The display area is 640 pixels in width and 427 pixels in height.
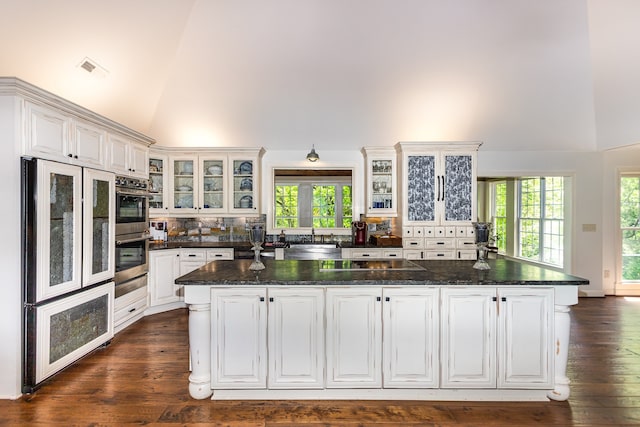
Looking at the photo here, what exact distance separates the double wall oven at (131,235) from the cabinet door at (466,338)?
334cm

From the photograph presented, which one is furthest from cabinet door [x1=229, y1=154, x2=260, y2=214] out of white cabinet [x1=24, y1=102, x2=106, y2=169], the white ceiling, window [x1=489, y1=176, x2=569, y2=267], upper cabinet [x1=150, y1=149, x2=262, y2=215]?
window [x1=489, y1=176, x2=569, y2=267]

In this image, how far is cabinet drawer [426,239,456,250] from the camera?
4793 mm

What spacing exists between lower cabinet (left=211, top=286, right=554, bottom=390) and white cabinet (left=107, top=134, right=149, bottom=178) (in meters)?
2.17

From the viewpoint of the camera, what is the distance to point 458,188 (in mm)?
4805

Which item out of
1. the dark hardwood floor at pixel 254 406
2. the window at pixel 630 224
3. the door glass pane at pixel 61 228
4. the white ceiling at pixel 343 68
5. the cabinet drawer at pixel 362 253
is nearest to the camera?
the dark hardwood floor at pixel 254 406

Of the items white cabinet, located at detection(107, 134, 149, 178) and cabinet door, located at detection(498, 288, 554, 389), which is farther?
white cabinet, located at detection(107, 134, 149, 178)

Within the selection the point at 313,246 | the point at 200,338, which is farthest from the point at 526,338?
the point at 313,246

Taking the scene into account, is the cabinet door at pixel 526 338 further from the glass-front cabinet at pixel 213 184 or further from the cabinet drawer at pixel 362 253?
the glass-front cabinet at pixel 213 184

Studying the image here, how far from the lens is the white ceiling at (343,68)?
10.6 feet

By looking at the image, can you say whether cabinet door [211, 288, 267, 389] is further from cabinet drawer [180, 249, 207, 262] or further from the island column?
cabinet drawer [180, 249, 207, 262]

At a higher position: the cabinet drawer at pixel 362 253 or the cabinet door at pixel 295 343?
the cabinet drawer at pixel 362 253

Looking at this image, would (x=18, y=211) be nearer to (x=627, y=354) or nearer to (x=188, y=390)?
(x=188, y=390)

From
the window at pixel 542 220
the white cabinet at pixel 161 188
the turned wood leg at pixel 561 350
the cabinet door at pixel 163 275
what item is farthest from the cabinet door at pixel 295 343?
the window at pixel 542 220

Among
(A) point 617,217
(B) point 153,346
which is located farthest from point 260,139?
(A) point 617,217
